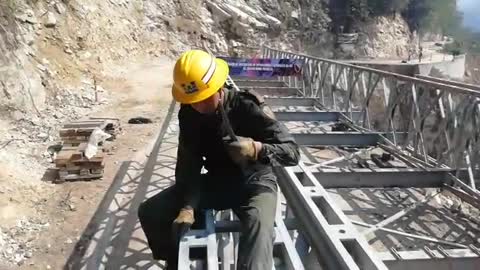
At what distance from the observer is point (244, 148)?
2.74 m

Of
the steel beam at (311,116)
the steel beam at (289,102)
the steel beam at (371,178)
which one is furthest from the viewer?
the steel beam at (289,102)

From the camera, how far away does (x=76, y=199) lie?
615 centimetres

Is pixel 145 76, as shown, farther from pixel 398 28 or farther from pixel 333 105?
pixel 398 28

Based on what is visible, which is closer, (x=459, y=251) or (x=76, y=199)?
(x=459, y=251)

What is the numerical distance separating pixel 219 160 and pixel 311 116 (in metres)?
4.95

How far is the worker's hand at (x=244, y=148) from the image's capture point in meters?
2.74

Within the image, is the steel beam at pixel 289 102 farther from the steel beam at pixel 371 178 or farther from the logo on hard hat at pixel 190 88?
the logo on hard hat at pixel 190 88

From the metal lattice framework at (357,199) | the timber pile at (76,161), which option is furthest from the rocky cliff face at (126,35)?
the metal lattice framework at (357,199)

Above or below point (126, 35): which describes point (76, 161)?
below

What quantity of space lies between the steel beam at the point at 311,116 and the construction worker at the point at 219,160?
453cm

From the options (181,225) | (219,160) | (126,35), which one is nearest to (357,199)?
(219,160)

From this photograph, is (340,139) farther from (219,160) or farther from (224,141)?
(224,141)

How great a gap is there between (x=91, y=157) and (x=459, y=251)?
216 inches

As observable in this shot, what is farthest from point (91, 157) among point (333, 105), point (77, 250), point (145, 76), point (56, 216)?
point (145, 76)
